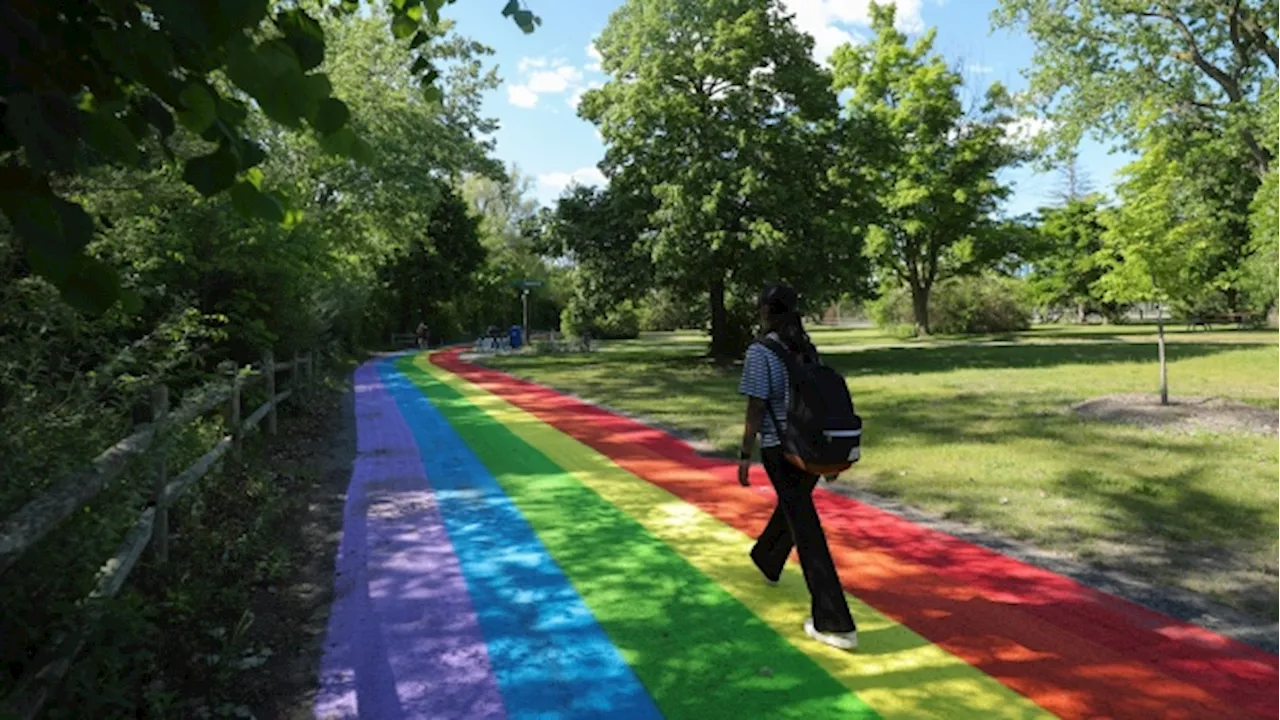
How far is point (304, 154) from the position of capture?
2027 centimetres

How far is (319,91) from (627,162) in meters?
21.5

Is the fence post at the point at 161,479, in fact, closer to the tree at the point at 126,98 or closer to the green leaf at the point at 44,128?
the tree at the point at 126,98

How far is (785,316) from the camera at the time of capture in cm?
436

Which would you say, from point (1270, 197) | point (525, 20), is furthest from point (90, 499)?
point (1270, 197)

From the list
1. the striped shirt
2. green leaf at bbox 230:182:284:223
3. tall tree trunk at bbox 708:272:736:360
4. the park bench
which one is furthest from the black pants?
the park bench

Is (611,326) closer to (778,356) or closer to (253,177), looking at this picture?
(778,356)

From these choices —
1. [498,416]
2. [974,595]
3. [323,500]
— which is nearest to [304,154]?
[498,416]

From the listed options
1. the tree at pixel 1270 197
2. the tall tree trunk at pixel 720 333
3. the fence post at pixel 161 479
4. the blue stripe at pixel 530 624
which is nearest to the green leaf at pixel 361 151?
the blue stripe at pixel 530 624

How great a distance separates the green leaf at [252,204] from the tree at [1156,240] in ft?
45.0

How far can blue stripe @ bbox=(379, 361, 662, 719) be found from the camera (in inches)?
142

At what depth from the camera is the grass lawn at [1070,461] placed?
5738mm

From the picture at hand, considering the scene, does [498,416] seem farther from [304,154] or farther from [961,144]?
[961,144]

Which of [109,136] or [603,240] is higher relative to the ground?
[603,240]

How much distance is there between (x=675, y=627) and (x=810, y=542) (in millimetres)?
896
